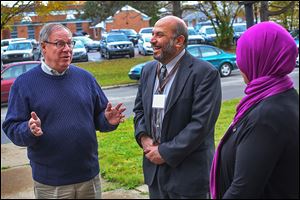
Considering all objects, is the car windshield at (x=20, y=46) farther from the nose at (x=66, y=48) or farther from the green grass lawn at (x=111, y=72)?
the nose at (x=66, y=48)

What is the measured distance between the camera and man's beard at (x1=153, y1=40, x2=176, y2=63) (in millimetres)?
3297

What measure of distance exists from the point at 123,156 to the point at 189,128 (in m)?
3.97

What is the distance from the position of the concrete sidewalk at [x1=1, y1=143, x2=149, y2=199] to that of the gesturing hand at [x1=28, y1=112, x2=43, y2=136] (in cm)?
217

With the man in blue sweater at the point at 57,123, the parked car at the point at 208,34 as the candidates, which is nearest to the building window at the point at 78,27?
the parked car at the point at 208,34

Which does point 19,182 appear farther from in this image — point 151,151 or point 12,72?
point 12,72

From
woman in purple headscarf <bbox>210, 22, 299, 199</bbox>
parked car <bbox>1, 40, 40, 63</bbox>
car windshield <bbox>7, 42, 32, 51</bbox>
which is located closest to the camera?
woman in purple headscarf <bbox>210, 22, 299, 199</bbox>

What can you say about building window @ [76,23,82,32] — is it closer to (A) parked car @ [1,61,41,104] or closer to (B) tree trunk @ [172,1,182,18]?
(B) tree trunk @ [172,1,182,18]

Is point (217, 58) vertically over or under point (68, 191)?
over

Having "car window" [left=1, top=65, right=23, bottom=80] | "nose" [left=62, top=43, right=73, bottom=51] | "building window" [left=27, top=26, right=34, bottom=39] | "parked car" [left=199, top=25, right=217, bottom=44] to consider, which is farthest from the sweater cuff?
"building window" [left=27, top=26, right=34, bottom=39]

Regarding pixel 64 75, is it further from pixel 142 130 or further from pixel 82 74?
pixel 142 130

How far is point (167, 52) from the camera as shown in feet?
10.8

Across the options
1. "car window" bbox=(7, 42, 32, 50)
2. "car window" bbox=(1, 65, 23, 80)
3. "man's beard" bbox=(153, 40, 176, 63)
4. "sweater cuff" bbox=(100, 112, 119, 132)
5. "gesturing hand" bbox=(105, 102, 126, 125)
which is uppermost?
"car window" bbox=(7, 42, 32, 50)

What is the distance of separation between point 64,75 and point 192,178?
1.17 metres

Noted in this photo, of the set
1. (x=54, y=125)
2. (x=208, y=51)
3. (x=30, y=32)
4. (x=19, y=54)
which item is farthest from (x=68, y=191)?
(x=30, y=32)
